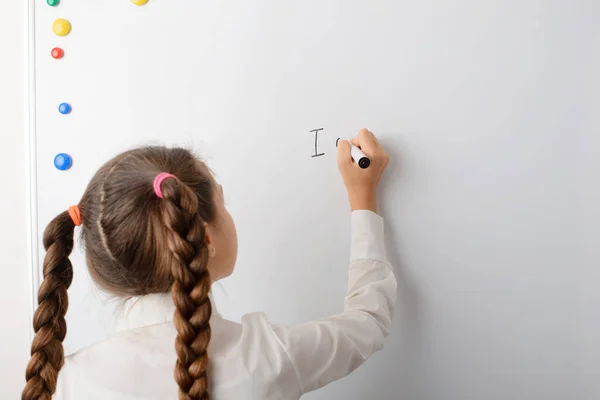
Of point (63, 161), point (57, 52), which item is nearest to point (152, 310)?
point (63, 161)

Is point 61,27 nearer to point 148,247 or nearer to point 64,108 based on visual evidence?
point 64,108

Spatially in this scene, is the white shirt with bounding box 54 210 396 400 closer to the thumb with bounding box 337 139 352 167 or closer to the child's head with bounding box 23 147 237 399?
the child's head with bounding box 23 147 237 399

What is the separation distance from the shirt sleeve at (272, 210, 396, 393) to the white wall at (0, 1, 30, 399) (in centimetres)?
57

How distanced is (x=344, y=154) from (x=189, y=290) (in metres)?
0.33

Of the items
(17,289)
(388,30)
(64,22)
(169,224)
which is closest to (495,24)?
(388,30)

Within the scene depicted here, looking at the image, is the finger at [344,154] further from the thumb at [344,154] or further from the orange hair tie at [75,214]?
the orange hair tie at [75,214]

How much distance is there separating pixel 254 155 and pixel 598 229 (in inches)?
20.4

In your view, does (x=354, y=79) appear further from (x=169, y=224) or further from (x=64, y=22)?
(x=64, y=22)

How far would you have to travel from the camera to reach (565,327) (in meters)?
0.77

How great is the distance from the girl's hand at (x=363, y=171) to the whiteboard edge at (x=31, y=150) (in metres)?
0.54

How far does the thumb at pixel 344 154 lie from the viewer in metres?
0.80

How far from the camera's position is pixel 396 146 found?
81 cm

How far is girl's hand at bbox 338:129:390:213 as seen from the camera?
2.57 ft

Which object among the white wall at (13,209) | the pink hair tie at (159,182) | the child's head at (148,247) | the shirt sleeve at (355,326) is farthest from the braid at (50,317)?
the white wall at (13,209)
